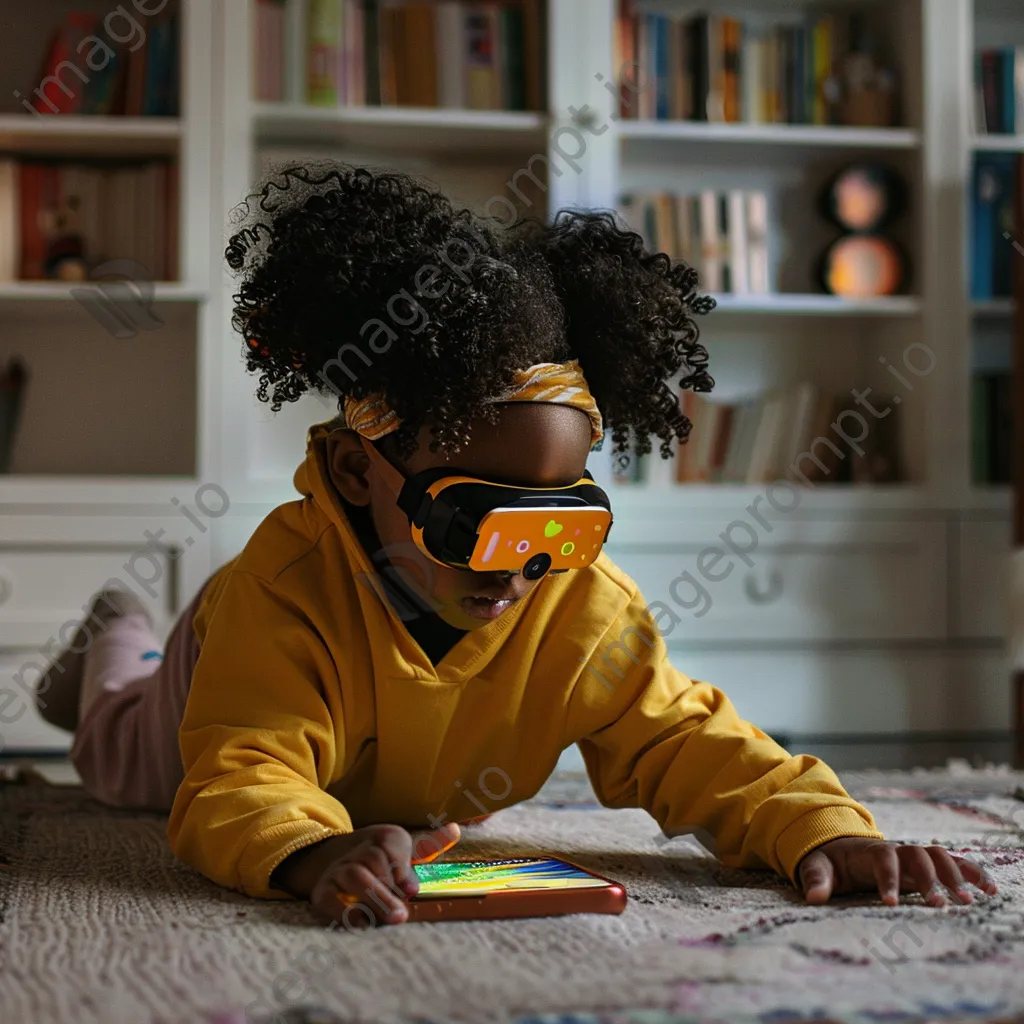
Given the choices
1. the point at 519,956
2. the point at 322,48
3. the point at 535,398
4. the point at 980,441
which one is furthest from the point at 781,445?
the point at 519,956

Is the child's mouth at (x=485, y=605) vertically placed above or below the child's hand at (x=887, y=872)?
above

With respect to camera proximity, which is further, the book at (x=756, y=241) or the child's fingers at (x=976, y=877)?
the book at (x=756, y=241)

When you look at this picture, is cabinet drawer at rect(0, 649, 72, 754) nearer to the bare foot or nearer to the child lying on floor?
the bare foot

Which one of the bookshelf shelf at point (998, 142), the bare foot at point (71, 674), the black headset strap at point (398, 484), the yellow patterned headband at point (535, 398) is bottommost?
the bare foot at point (71, 674)

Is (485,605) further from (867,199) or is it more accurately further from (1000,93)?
(1000,93)

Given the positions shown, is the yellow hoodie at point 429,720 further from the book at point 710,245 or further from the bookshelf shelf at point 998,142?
the bookshelf shelf at point 998,142

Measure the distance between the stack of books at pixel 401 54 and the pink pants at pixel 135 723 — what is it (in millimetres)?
1224

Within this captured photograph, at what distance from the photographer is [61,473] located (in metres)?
2.40

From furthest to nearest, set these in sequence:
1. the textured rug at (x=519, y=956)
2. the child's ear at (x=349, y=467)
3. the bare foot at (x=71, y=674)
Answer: the bare foot at (x=71, y=674) → the child's ear at (x=349, y=467) → the textured rug at (x=519, y=956)

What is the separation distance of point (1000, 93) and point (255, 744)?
212 cm

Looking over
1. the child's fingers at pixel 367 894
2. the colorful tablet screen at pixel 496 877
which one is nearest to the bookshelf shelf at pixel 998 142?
the colorful tablet screen at pixel 496 877

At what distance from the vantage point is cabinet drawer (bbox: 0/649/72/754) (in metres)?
2.08

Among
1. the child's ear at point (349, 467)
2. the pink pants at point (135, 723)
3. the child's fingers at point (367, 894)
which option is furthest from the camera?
the pink pants at point (135, 723)

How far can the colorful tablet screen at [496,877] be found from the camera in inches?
31.2
